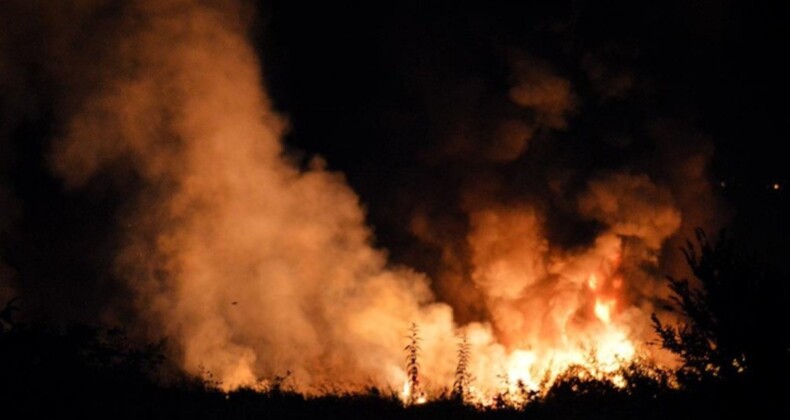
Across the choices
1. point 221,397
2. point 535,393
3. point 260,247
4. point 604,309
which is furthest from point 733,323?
point 260,247

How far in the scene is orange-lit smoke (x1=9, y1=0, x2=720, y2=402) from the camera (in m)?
12.9

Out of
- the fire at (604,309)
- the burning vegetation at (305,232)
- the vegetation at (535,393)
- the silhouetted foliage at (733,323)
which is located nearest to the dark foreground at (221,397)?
the vegetation at (535,393)

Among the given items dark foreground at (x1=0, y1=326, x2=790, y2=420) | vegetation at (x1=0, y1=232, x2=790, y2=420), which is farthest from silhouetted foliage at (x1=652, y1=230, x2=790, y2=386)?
dark foreground at (x1=0, y1=326, x2=790, y2=420)

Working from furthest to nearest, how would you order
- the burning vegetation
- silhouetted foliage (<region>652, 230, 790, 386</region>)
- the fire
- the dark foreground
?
the fire, the burning vegetation, silhouetted foliage (<region>652, 230, 790, 386</region>), the dark foreground

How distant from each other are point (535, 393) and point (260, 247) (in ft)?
26.6

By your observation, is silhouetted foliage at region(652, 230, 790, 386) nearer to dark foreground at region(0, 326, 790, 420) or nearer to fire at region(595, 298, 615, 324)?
Result: dark foreground at region(0, 326, 790, 420)

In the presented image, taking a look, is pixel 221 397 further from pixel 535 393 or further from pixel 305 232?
pixel 305 232

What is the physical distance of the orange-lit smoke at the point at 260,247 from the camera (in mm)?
12875

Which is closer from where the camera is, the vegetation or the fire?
the vegetation

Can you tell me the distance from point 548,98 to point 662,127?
3.29 meters

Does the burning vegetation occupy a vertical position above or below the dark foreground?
above

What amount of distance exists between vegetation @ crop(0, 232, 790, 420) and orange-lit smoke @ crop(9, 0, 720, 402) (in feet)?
16.2

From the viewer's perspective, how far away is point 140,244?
43.5 feet

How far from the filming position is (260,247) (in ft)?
45.9
